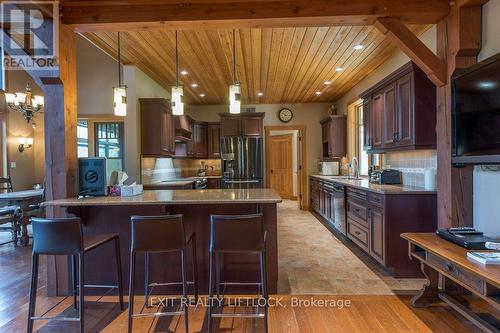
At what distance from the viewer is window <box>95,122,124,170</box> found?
6.64 meters

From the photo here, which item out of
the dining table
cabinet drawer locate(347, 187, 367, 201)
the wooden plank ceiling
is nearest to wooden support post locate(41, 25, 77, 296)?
the wooden plank ceiling

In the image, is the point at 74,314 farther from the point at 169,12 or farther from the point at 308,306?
the point at 169,12

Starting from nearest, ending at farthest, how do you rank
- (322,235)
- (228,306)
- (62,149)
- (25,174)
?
(228,306) < (62,149) < (322,235) < (25,174)

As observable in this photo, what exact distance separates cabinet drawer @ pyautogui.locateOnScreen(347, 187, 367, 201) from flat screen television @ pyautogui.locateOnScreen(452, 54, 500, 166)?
4.20 ft

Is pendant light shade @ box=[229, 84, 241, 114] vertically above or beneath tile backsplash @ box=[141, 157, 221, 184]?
above

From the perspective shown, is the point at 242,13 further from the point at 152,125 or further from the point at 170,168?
the point at 170,168

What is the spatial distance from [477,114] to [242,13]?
2110 mm

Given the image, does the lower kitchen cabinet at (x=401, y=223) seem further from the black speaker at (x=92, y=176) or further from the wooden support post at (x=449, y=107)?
the black speaker at (x=92, y=176)

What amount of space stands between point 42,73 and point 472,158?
3.69 meters

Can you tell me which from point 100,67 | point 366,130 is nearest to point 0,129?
point 100,67

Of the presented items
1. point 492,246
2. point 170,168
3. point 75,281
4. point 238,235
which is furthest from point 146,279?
point 170,168

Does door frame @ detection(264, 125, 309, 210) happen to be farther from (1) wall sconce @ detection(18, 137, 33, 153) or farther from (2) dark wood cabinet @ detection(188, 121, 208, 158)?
(1) wall sconce @ detection(18, 137, 33, 153)

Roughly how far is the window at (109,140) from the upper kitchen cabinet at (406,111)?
521cm

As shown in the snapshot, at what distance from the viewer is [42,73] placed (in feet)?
8.98
